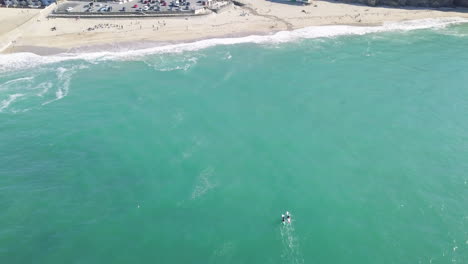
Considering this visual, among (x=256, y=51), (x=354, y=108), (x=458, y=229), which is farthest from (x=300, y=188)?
(x=256, y=51)

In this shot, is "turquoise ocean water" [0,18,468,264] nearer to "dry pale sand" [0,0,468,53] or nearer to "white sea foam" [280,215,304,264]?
"white sea foam" [280,215,304,264]

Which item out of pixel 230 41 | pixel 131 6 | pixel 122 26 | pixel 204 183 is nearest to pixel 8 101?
pixel 122 26

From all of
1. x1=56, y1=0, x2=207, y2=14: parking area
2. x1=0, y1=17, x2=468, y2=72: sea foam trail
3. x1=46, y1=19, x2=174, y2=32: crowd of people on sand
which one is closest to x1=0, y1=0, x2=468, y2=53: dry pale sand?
x1=46, y1=19, x2=174, y2=32: crowd of people on sand

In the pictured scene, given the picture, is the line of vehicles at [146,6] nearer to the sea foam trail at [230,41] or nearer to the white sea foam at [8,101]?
the sea foam trail at [230,41]

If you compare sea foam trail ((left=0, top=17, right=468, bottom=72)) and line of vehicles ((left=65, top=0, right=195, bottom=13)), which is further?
line of vehicles ((left=65, top=0, right=195, bottom=13))

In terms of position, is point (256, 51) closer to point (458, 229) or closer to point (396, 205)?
point (396, 205)

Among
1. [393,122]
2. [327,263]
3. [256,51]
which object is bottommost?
[327,263]

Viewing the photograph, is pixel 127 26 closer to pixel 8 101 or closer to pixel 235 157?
pixel 8 101
